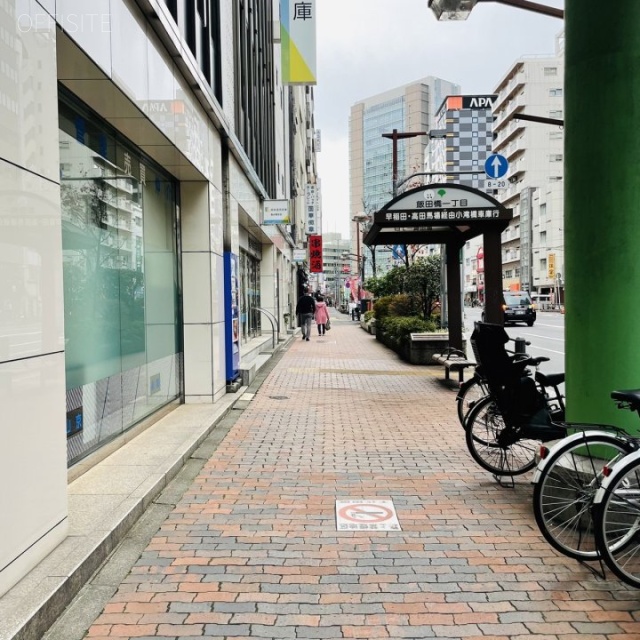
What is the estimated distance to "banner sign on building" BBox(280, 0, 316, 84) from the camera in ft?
39.8

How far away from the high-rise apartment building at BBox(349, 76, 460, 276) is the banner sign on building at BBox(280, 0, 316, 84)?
2021 inches

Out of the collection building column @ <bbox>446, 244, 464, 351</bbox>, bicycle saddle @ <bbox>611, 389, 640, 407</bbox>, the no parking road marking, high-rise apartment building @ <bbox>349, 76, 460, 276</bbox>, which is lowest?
the no parking road marking

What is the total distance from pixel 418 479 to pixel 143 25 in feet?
17.3

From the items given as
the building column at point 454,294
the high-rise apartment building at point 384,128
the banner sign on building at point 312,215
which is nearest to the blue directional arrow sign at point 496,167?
the building column at point 454,294

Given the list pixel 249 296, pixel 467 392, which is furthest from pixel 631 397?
pixel 249 296

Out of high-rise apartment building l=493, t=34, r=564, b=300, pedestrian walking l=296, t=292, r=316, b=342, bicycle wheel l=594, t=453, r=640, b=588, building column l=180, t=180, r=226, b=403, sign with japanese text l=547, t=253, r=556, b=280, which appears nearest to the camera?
bicycle wheel l=594, t=453, r=640, b=588

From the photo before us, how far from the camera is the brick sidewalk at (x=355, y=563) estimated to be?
3256 mm

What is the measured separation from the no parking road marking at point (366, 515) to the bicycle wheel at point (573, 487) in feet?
3.61

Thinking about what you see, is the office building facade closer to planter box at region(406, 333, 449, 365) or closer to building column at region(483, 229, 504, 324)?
building column at region(483, 229, 504, 324)

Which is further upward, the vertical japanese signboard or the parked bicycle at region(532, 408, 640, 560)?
the vertical japanese signboard

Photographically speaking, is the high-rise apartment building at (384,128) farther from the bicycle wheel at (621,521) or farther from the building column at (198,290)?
the bicycle wheel at (621,521)

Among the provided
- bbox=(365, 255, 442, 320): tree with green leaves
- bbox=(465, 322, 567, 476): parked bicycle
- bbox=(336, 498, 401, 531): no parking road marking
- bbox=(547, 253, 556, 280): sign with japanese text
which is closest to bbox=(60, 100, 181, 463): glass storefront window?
bbox=(336, 498, 401, 531): no parking road marking

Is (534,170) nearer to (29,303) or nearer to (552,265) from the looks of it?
(552,265)

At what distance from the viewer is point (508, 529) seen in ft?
15.2
